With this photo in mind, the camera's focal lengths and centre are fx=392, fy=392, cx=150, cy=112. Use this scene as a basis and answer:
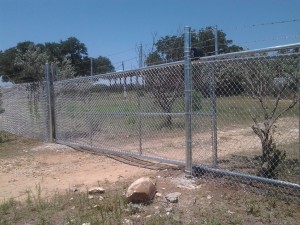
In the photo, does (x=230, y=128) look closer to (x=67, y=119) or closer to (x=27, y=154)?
(x=67, y=119)

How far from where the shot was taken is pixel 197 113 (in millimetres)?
6270

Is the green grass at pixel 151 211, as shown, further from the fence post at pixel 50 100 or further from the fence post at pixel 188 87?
the fence post at pixel 50 100

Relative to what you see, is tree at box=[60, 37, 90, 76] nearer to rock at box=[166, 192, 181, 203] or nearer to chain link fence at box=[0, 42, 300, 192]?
chain link fence at box=[0, 42, 300, 192]

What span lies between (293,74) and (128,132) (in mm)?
6116

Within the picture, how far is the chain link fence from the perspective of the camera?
5703mm

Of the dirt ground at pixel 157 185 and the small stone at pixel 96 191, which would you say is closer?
the dirt ground at pixel 157 185

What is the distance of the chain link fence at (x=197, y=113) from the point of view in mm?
5703

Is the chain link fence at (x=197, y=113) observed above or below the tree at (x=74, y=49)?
below

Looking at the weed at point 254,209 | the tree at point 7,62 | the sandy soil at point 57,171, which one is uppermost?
the tree at point 7,62

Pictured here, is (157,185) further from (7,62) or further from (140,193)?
(7,62)

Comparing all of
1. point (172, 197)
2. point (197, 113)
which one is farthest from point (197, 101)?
point (172, 197)

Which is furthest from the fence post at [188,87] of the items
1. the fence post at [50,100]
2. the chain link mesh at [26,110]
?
the chain link mesh at [26,110]

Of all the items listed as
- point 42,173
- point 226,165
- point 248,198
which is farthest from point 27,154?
point 248,198

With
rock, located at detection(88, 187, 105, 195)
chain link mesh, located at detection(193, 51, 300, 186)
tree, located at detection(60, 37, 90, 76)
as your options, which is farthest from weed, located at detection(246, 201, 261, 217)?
tree, located at detection(60, 37, 90, 76)
